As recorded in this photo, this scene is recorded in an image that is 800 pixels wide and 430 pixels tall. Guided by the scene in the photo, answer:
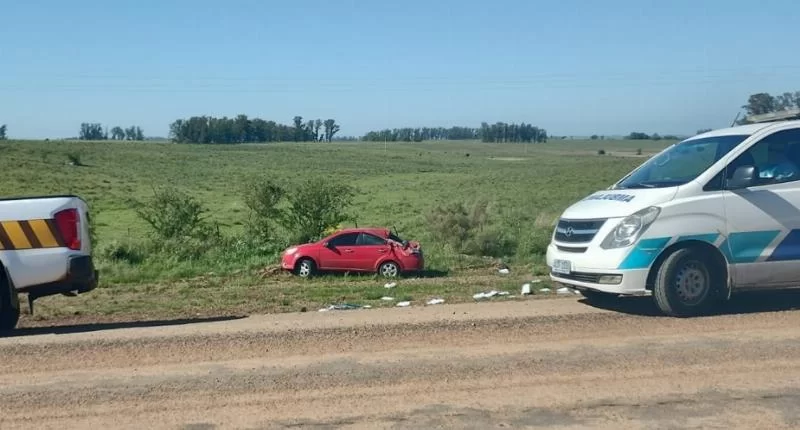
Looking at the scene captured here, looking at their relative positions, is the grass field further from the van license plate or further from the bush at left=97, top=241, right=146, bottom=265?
the van license plate

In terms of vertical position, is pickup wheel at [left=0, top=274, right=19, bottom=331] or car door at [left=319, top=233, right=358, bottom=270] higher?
pickup wheel at [left=0, top=274, right=19, bottom=331]

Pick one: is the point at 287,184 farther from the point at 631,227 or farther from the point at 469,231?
the point at 631,227

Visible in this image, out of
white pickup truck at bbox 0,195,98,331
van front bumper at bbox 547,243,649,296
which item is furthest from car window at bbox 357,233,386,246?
white pickup truck at bbox 0,195,98,331

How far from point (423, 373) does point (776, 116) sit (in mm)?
5802

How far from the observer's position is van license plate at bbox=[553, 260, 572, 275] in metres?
9.15

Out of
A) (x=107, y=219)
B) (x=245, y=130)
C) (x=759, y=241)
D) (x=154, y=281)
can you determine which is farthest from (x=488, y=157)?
(x=759, y=241)

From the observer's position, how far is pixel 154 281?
1866 centimetres

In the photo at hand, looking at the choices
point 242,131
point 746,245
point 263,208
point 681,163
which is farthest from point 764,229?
point 242,131

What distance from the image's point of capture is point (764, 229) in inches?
341

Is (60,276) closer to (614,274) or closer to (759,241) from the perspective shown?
(614,274)

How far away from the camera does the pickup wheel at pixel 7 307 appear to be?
29.3 ft

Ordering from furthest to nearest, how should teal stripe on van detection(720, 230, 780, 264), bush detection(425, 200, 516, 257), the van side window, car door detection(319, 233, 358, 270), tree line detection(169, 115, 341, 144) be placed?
tree line detection(169, 115, 341, 144), bush detection(425, 200, 516, 257), car door detection(319, 233, 358, 270), the van side window, teal stripe on van detection(720, 230, 780, 264)

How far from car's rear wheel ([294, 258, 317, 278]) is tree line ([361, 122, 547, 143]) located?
385 ft

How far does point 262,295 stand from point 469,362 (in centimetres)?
859
